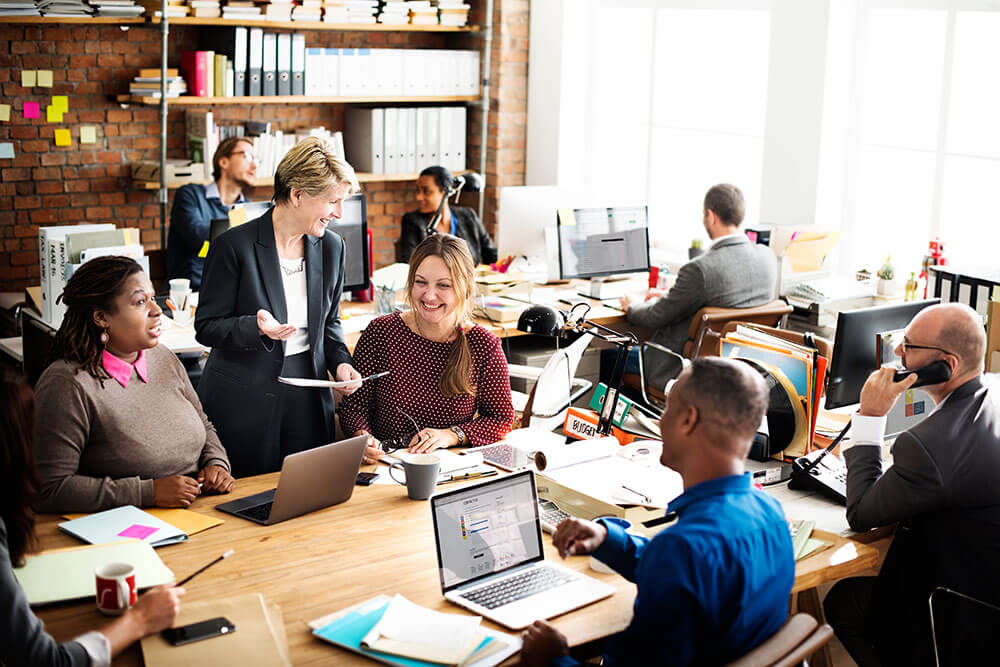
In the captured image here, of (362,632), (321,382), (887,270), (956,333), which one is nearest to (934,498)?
(956,333)

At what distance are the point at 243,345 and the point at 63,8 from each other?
3.20 meters

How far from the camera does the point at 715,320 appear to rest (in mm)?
4613

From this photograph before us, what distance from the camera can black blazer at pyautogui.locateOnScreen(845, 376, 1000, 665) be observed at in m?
2.63

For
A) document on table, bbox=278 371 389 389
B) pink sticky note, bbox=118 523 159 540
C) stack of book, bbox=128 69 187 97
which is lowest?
pink sticky note, bbox=118 523 159 540

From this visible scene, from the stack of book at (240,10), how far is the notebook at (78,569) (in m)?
4.30

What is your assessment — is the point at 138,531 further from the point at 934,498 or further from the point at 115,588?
the point at 934,498

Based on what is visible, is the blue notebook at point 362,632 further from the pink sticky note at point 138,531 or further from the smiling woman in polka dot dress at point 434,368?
the smiling woman in polka dot dress at point 434,368

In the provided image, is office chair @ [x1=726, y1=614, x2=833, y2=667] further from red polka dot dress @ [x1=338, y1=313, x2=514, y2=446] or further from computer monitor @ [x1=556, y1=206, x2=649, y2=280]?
computer monitor @ [x1=556, y1=206, x2=649, y2=280]

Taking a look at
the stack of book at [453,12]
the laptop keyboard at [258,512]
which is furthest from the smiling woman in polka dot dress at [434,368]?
the stack of book at [453,12]

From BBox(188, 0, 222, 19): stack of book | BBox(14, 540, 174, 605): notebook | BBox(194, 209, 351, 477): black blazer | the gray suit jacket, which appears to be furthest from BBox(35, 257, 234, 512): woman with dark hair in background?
BBox(188, 0, 222, 19): stack of book

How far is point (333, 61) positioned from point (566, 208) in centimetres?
205

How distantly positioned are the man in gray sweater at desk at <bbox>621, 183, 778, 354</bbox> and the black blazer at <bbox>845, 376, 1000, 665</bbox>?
2.02 meters

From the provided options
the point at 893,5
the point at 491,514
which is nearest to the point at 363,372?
the point at 491,514

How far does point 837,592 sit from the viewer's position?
306 centimetres
